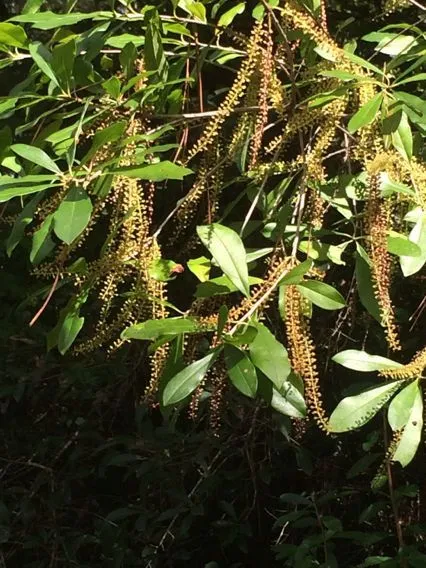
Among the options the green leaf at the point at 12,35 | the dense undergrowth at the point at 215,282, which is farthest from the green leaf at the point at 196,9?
the green leaf at the point at 12,35

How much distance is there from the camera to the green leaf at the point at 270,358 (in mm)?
1021

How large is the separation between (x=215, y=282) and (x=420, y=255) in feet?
0.98

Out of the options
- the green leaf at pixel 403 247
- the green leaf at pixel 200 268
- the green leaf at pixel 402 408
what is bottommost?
the green leaf at pixel 402 408

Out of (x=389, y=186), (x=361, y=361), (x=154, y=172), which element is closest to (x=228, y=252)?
(x=154, y=172)

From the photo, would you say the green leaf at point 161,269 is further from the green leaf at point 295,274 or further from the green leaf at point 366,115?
the green leaf at point 366,115

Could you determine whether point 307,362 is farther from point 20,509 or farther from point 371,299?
point 20,509

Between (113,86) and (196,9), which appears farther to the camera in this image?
(196,9)

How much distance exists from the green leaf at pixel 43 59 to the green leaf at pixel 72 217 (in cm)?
28

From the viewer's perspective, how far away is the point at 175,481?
2295mm

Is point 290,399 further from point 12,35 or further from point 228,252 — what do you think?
point 12,35

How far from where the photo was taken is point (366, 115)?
45.1 inches

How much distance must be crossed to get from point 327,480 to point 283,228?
3.86 feet

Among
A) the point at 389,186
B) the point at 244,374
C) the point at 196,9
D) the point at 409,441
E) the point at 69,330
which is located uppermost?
the point at 196,9

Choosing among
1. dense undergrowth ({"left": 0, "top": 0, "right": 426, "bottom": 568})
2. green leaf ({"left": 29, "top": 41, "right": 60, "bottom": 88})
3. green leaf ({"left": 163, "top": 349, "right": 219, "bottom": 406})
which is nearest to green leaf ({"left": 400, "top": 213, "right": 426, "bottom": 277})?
dense undergrowth ({"left": 0, "top": 0, "right": 426, "bottom": 568})
